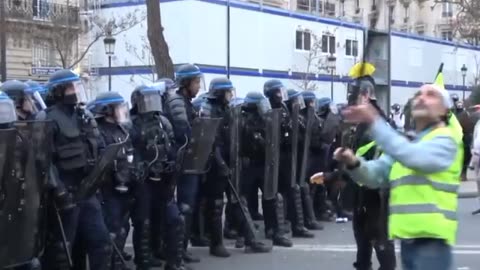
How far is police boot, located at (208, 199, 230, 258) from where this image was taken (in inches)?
369

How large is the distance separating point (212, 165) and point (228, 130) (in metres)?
0.53

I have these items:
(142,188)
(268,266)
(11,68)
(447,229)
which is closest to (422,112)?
(447,229)

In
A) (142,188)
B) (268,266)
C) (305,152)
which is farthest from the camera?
(305,152)

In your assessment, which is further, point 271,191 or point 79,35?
point 79,35

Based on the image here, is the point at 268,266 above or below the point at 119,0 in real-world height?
below

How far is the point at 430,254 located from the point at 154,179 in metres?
3.97

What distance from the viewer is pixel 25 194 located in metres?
6.41

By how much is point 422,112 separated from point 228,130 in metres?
4.92

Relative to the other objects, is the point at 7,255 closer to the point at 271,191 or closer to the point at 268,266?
the point at 268,266

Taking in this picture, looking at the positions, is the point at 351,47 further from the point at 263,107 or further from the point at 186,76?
the point at 186,76

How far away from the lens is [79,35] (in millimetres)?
41094

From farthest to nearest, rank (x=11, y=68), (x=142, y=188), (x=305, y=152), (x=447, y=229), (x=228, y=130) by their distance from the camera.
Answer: (x=11, y=68), (x=305, y=152), (x=228, y=130), (x=142, y=188), (x=447, y=229)

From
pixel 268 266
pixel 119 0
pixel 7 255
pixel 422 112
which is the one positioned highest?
pixel 119 0

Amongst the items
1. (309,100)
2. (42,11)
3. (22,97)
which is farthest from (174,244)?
(42,11)
